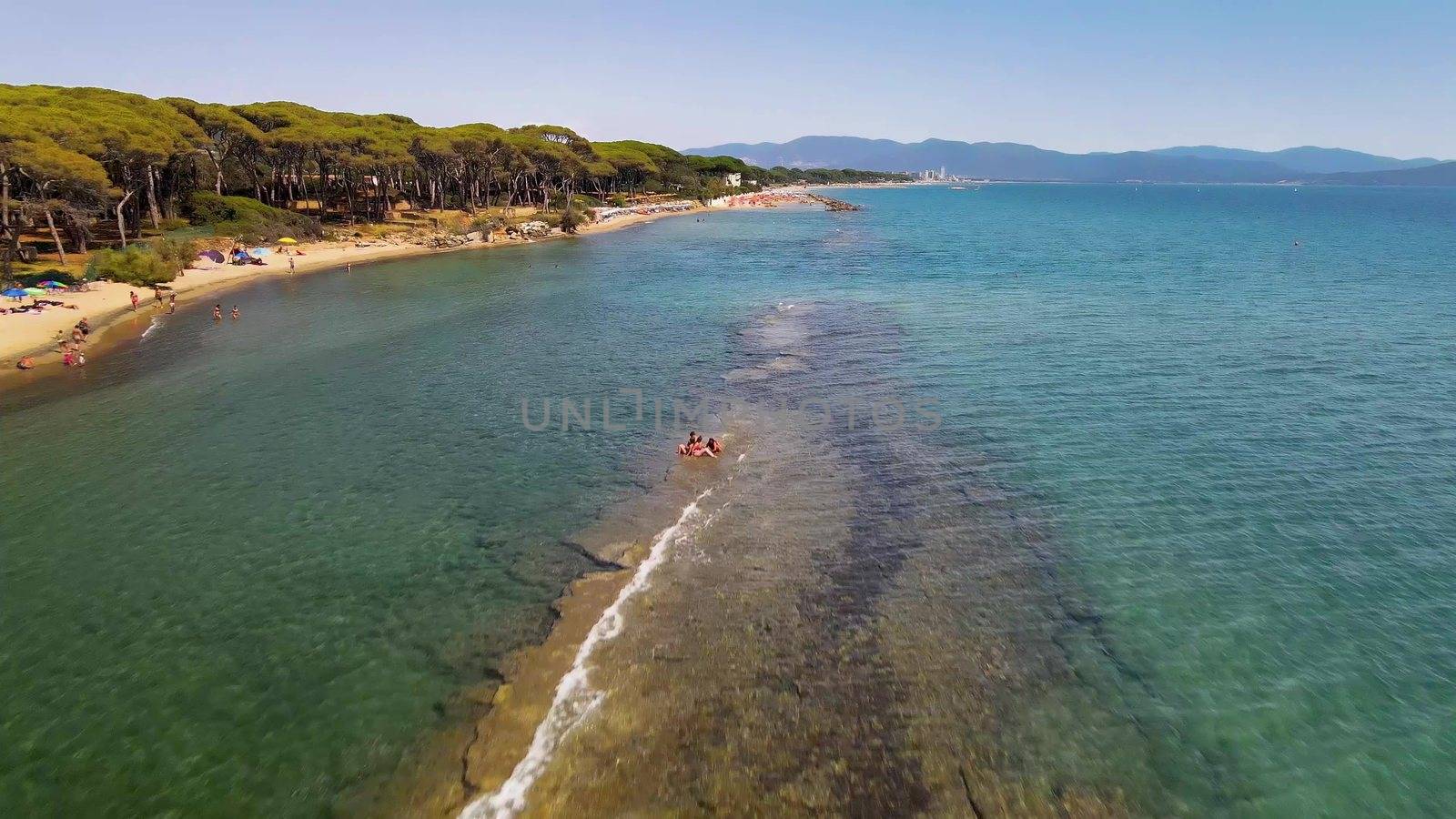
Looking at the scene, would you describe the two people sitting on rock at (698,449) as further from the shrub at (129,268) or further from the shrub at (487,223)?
the shrub at (487,223)

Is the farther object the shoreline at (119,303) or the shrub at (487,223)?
the shrub at (487,223)

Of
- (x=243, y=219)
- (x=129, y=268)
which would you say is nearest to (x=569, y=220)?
(x=243, y=219)

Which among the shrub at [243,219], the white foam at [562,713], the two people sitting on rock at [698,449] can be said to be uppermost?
the shrub at [243,219]

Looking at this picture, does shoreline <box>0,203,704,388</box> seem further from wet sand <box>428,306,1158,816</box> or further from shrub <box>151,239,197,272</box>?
wet sand <box>428,306,1158,816</box>

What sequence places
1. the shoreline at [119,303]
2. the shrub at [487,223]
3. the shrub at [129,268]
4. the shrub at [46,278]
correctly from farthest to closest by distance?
1. the shrub at [487,223]
2. the shrub at [129,268]
3. the shrub at [46,278]
4. the shoreline at [119,303]

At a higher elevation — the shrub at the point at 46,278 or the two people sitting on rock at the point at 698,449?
the shrub at the point at 46,278

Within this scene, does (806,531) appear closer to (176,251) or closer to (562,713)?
(562,713)

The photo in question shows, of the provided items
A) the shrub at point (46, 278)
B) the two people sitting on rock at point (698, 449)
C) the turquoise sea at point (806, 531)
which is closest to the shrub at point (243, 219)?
the shrub at point (46, 278)
